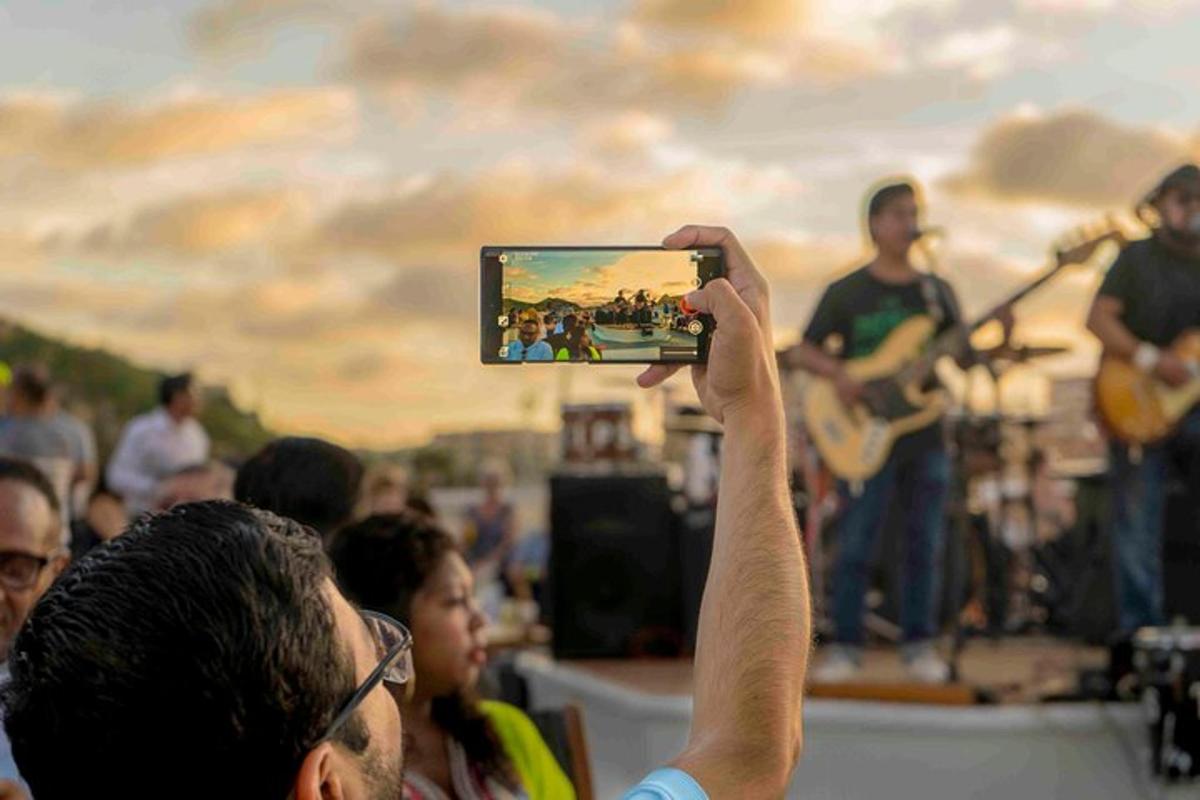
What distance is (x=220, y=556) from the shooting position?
1120 mm

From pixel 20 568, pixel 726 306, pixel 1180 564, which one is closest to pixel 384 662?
pixel 726 306

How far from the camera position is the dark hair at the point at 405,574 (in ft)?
8.82

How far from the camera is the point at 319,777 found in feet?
3.66

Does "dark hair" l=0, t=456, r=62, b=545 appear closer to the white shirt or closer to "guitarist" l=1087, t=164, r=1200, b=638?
"guitarist" l=1087, t=164, r=1200, b=638

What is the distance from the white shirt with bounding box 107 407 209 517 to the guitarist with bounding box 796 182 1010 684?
2913 millimetres

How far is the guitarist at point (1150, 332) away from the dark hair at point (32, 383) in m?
4.02

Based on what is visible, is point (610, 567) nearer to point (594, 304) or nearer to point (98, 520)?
point (98, 520)

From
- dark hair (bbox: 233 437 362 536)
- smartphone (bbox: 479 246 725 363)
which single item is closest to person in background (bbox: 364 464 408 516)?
dark hair (bbox: 233 437 362 536)

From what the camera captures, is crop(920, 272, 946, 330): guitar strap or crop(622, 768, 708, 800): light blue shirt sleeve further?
crop(920, 272, 946, 330): guitar strap

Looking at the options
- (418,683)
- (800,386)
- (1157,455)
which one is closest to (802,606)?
(418,683)

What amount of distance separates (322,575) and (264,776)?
16cm

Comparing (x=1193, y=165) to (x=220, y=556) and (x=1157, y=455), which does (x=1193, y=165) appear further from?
(x=220, y=556)

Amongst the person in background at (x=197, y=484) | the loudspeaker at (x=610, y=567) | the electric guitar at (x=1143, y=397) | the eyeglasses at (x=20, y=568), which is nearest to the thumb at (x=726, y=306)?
the eyeglasses at (x=20, y=568)

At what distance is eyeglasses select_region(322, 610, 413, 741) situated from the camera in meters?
1.14
